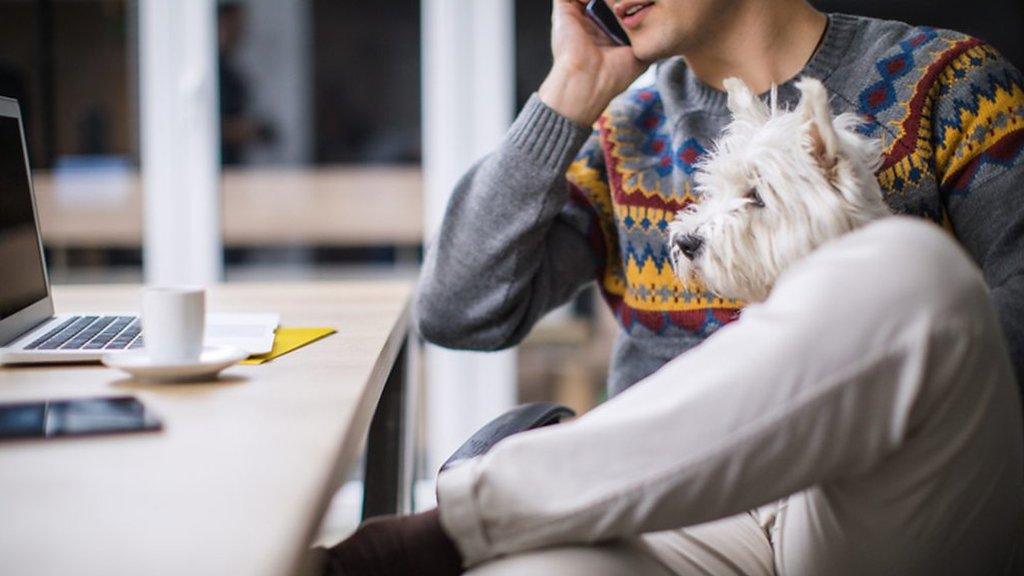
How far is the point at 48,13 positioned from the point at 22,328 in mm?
1829

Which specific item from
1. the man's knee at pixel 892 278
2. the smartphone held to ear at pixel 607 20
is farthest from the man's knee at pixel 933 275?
the smartphone held to ear at pixel 607 20

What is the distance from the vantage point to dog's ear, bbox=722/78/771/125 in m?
1.36

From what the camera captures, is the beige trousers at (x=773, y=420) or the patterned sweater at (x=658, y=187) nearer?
the beige trousers at (x=773, y=420)

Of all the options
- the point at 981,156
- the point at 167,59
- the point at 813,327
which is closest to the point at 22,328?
the point at 813,327

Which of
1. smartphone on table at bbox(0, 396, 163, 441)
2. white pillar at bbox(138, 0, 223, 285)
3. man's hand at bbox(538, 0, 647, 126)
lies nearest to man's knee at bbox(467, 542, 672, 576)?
smartphone on table at bbox(0, 396, 163, 441)

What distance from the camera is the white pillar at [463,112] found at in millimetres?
2789

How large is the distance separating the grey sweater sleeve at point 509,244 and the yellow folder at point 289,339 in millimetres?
230

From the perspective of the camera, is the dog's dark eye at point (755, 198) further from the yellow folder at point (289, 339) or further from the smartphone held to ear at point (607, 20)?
the yellow folder at point (289, 339)

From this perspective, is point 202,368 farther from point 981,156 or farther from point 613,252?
point 981,156

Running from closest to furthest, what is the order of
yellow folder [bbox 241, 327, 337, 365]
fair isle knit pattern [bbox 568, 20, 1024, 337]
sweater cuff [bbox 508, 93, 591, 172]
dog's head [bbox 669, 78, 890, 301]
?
1. yellow folder [bbox 241, 327, 337, 365]
2. dog's head [bbox 669, 78, 890, 301]
3. fair isle knit pattern [bbox 568, 20, 1024, 337]
4. sweater cuff [bbox 508, 93, 591, 172]

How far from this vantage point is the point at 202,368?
1011mm

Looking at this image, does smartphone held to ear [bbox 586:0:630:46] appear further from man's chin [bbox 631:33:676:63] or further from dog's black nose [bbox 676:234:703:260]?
dog's black nose [bbox 676:234:703:260]

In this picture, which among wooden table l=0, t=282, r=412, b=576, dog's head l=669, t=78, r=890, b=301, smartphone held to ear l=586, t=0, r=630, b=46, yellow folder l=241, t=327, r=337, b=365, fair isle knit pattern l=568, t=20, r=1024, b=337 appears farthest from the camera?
smartphone held to ear l=586, t=0, r=630, b=46

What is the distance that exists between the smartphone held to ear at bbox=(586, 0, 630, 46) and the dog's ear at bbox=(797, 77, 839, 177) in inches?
16.1
